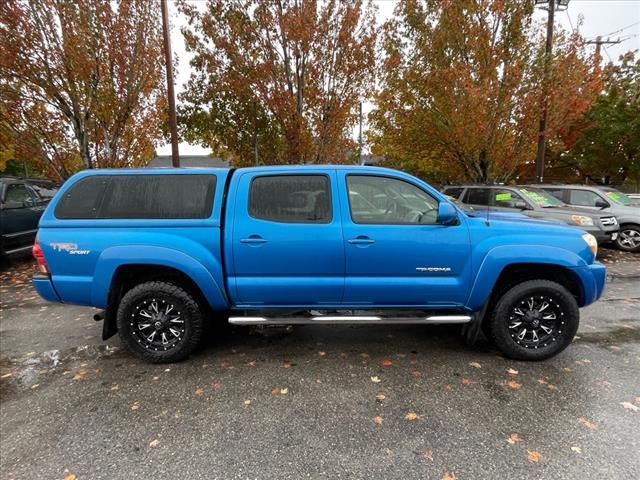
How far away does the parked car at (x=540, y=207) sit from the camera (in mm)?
7980

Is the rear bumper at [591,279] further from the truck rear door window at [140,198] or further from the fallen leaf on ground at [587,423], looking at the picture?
the truck rear door window at [140,198]

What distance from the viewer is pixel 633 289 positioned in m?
6.01

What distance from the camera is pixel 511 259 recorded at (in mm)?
3295

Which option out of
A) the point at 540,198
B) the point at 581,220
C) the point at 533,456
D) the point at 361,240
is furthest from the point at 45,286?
the point at 581,220

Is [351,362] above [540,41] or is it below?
below

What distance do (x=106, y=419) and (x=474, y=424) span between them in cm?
283

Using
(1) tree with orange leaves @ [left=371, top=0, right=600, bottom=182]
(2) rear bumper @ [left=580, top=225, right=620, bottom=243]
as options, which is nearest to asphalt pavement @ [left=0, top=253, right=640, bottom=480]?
(2) rear bumper @ [left=580, top=225, right=620, bottom=243]

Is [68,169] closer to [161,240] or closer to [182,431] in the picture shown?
[161,240]

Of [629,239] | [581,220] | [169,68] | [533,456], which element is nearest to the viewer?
[533,456]

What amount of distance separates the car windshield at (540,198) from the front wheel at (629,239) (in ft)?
5.85

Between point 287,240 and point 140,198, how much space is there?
5.01ft

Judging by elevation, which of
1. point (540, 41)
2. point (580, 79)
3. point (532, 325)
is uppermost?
point (540, 41)

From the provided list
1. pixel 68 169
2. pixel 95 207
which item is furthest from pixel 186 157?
pixel 95 207

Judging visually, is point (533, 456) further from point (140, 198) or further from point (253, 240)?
point (140, 198)
